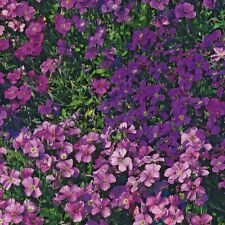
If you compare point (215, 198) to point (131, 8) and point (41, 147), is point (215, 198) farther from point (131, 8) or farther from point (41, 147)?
point (131, 8)

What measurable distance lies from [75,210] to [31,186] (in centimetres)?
39

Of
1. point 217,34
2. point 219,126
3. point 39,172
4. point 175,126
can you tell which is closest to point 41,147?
point 39,172

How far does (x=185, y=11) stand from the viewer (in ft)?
19.9

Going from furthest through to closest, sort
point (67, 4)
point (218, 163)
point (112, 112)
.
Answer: point (67, 4), point (112, 112), point (218, 163)

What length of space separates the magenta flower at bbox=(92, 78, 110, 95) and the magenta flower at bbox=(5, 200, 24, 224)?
1298 mm

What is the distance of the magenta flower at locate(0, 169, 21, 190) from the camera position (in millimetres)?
5180

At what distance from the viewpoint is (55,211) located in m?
5.18

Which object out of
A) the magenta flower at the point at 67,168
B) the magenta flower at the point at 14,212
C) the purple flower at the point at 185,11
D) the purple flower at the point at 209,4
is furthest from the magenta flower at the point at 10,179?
the purple flower at the point at 209,4

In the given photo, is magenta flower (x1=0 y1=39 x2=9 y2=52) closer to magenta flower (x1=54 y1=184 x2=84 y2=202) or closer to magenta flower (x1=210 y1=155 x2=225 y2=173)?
magenta flower (x1=54 y1=184 x2=84 y2=202)

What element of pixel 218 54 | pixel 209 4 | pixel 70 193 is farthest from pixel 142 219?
pixel 209 4

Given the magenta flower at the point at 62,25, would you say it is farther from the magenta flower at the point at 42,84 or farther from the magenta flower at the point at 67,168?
the magenta flower at the point at 67,168

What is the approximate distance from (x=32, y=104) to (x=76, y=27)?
779mm

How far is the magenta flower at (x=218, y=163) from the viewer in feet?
16.8

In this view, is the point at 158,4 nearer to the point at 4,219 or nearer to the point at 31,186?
the point at 31,186
